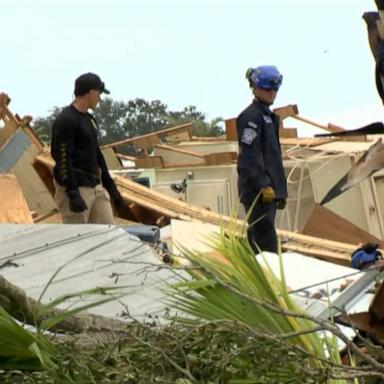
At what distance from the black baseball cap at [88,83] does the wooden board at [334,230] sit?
8.85 ft

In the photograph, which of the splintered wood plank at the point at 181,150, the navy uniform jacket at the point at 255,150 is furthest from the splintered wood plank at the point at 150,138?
the navy uniform jacket at the point at 255,150

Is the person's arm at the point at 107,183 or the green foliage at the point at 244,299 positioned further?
the person's arm at the point at 107,183

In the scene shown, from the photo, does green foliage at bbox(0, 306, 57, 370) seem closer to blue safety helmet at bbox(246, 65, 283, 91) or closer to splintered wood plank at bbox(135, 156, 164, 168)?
blue safety helmet at bbox(246, 65, 283, 91)

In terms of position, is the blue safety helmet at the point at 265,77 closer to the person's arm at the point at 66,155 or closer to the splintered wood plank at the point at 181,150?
the person's arm at the point at 66,155

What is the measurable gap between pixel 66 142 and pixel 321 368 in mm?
5107

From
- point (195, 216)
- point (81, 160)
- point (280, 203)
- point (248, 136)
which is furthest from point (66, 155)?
point (195, 216)

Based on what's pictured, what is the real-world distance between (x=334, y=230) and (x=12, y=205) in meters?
2.96

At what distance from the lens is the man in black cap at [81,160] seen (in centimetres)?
799

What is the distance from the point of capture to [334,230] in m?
9.97

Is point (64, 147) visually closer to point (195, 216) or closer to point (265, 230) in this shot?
point (265, 230)

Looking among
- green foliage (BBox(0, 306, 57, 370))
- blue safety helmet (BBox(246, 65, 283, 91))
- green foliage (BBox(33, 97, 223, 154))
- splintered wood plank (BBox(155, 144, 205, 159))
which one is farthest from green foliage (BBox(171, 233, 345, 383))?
green foliage (BBox(33, 97, 223, 154))

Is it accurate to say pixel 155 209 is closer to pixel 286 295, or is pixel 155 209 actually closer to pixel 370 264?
pixel 370 264

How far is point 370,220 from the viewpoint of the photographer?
1195 centimetres

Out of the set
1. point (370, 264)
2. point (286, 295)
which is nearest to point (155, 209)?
point (370, 264)
